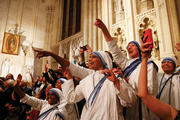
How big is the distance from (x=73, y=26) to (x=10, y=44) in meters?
4.47

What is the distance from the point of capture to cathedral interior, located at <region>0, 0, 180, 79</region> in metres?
4.44

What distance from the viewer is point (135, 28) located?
5.37 m

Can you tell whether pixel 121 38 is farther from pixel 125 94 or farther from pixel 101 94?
pixel 125 94

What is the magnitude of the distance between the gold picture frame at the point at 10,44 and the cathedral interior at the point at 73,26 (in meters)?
0.06

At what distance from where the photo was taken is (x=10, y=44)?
984 cm

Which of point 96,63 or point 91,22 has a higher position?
point 91,22

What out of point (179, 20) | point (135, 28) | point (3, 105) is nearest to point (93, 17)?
point (135, 28)

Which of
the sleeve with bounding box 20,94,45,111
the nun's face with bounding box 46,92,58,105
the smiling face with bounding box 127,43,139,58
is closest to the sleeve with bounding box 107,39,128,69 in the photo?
the smiling face with bounding box 127,43,139,58

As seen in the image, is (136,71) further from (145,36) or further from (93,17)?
(93,17)

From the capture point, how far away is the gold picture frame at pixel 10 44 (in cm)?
981

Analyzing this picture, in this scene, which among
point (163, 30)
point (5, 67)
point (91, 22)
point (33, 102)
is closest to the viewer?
point (33, 102)

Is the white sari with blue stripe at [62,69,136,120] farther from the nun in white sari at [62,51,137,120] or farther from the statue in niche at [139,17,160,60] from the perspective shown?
the statue in niche at [139,17,160,60]

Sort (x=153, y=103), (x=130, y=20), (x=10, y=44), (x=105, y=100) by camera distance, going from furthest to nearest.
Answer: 1. (x=10, y=44)
2. (x=130, y=20)
3. (x=105, y=100)
4. (x=153, y=103)

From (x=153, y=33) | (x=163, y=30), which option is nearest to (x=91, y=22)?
(x=153, y=33)
